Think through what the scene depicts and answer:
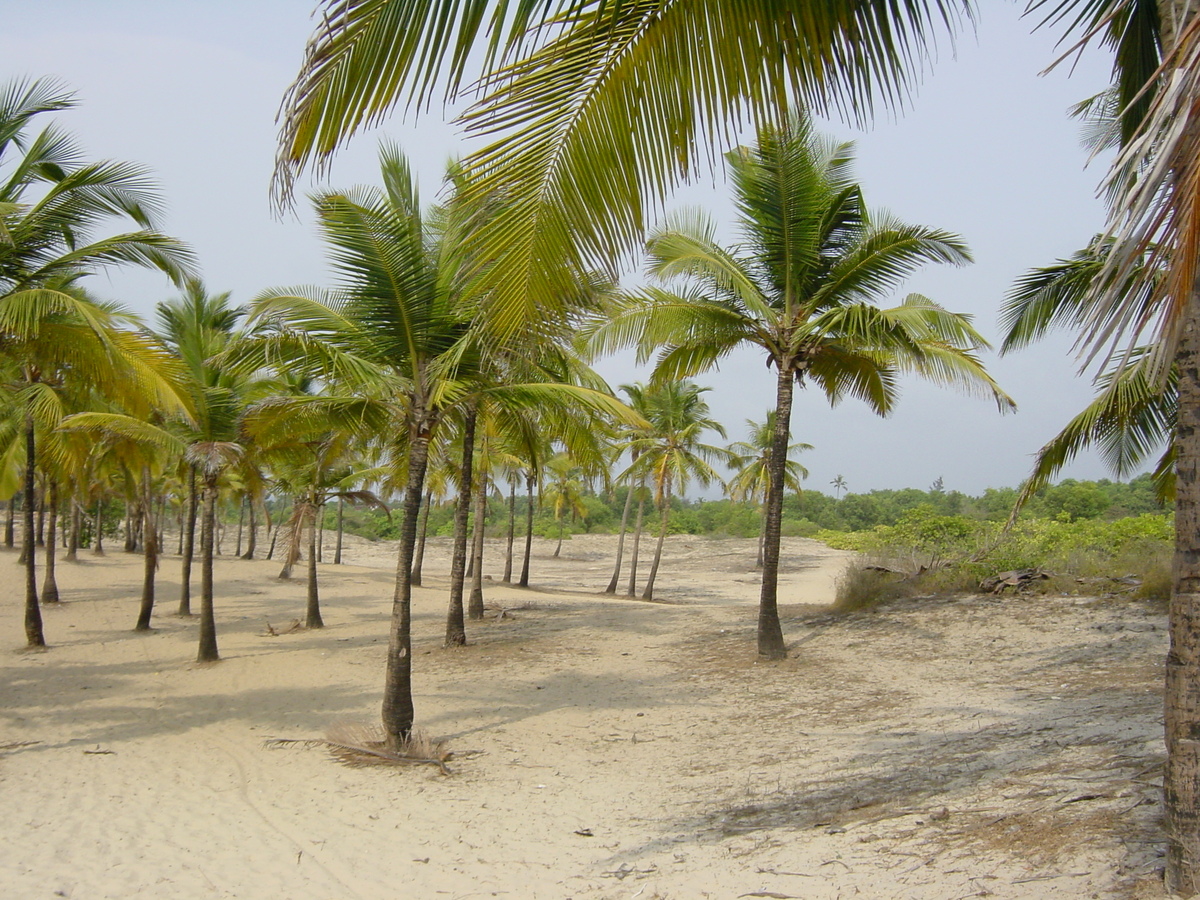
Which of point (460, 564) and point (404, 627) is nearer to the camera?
point (404, 627)

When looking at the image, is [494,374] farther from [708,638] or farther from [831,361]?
[708,638]

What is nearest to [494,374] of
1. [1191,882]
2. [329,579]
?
[1191,882]

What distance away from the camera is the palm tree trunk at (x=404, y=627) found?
8.94m

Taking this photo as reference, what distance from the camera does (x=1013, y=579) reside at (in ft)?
46.6

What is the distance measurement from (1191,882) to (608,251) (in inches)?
138

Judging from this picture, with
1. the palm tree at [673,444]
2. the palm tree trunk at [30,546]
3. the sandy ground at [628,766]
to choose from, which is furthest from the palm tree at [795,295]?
the palm tree at [673,444]

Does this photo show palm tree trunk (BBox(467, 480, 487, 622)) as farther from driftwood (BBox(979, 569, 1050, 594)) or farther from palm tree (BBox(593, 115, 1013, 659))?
driftwood (BBox(979, 569, 1050, 594))

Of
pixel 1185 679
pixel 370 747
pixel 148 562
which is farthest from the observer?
pixel 148 562

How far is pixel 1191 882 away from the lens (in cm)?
331

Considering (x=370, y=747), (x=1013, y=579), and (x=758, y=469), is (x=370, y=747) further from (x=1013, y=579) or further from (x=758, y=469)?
(x=758, y=469)

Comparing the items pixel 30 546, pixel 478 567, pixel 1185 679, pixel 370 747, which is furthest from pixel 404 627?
pixel 478 567

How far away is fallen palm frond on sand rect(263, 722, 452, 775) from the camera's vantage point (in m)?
8.53

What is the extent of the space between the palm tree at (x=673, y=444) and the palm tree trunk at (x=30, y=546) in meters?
16.8

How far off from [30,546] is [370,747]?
8917 mm
